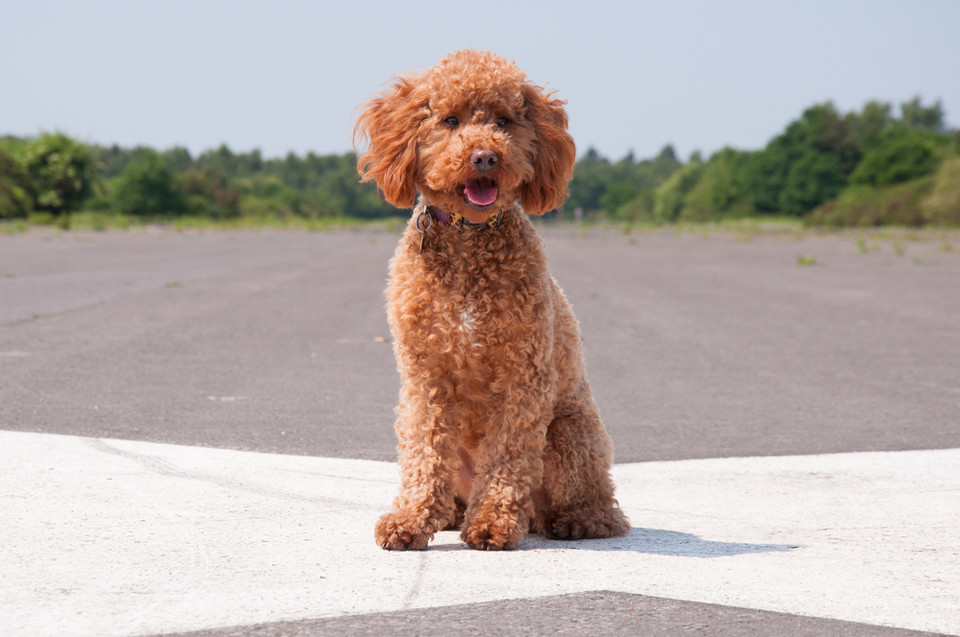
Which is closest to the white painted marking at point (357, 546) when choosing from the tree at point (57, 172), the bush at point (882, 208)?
the tree at point (57, 172)

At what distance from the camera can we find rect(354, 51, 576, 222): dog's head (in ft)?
11.9

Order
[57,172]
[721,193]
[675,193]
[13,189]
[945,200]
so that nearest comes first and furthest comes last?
[13,189] → [945,200] → [57,172] → [721,193] → [675,193]

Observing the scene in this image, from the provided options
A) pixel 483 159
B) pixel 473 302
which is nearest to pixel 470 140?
pixel 483 159

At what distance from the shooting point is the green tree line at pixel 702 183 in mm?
64188

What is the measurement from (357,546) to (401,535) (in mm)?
194

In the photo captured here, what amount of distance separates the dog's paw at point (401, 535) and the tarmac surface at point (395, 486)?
2.5 inches

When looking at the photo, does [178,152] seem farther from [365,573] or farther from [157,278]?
[365,573]

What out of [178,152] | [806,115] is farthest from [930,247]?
[178,152]

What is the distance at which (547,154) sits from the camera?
384 cm

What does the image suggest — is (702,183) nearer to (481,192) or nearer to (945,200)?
(945,200)

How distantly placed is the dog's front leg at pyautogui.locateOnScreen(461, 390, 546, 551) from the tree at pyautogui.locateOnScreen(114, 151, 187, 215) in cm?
9207

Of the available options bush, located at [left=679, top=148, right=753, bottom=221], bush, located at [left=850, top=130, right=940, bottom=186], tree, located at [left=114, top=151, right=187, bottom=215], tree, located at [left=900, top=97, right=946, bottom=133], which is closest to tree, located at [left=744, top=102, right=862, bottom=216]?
bush, located at [left=679, top=148, right=753, bottom=221]

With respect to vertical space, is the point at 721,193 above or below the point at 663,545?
above

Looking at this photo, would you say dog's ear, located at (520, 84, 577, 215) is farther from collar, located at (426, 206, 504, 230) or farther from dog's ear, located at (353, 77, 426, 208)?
dog's ear, located at (353, 77, 426, 208)
